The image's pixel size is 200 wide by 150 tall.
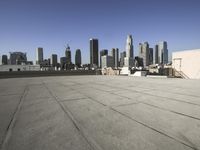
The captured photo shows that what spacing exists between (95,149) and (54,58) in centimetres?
20535

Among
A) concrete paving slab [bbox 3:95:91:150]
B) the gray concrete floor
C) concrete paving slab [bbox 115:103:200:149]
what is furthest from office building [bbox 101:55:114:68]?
concrete paving slab [bbox 3:95:91:150]

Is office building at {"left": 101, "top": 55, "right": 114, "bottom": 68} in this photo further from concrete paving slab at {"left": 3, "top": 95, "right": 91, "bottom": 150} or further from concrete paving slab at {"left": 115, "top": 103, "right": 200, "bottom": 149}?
concrete paving slab at {"left": 3, "top": 95, "right": 91, "bottom": 150}

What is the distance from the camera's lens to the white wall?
23.4 metres

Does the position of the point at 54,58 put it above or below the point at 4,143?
above

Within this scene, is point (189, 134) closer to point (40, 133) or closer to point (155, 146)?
point (155, 146)

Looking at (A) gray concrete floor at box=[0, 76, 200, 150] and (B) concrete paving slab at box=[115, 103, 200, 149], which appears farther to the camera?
(B) concrete paving slab at box=[115, 103, 200, 149]

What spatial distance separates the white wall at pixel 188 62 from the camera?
23.4 meters

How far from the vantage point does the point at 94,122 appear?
4500 millimetres

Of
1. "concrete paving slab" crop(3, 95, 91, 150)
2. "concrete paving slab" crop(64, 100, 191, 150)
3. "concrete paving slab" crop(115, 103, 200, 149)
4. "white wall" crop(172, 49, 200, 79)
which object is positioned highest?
"white wall" crop(172, 49, 200, 79)

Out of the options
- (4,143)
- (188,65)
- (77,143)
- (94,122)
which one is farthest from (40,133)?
(188,65)

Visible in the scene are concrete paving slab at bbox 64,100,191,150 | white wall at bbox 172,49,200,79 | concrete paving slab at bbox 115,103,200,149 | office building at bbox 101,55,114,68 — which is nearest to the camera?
concrete paving slab at bbox 64,100,191,150

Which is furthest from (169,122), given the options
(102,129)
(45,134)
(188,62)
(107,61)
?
(107,61)

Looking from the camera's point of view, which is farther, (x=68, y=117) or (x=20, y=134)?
(x=68, y=117)

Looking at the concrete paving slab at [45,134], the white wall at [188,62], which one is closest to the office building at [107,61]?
the white wall at [188,62]
